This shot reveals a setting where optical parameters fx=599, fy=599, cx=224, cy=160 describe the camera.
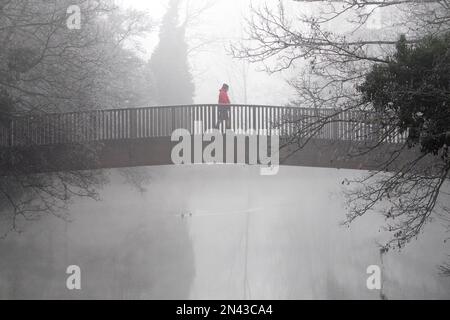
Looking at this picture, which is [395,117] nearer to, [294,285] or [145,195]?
[294,285]

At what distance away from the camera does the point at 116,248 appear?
18.8m

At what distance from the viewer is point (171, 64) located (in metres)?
33.4

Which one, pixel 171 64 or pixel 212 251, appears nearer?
pixel 212 251

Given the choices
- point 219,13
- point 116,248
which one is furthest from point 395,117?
point 219,13

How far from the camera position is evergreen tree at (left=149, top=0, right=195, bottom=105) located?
33125 millimetres

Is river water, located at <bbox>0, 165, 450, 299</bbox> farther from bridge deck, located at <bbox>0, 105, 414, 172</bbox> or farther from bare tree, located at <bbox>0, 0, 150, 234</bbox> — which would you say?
bridge deck, located at <bbox>0, 105, 414, 172</bbox>

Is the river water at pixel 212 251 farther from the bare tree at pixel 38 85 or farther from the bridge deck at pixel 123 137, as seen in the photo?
the bridge deck at pixel 123 137

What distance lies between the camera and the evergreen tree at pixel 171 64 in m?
33.1

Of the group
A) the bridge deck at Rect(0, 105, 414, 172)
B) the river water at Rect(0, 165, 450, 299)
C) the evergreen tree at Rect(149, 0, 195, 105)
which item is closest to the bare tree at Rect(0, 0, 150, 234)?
the bridge deck at Rect(0, 105, 414, 172)

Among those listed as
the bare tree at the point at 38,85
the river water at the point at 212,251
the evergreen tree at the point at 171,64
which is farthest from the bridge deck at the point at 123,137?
the evergreen tree at the point at 171,64

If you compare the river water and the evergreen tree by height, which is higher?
the evergreen tree

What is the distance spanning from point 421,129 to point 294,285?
9480 millimetres

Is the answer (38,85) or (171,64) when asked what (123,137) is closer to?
(38,85)

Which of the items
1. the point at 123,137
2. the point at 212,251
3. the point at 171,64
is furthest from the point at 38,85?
the point at 171,64
